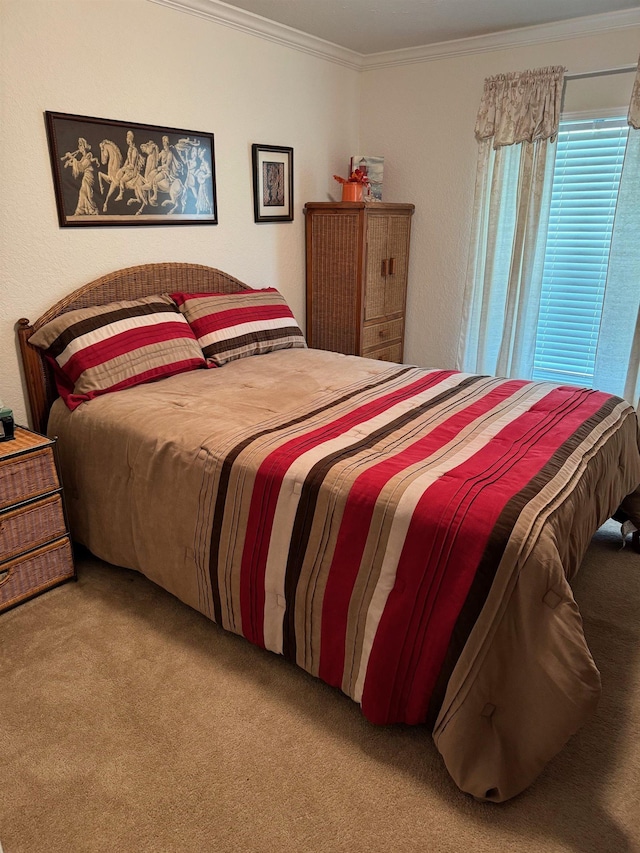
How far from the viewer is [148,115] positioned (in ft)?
9.25

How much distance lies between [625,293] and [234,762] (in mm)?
3060

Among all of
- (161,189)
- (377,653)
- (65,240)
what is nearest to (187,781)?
(377,653)

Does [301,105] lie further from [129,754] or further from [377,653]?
[129,754]

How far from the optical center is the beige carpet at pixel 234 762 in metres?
1.41

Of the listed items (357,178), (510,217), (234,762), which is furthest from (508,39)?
(234,762)

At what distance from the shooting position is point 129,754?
63.9 inches

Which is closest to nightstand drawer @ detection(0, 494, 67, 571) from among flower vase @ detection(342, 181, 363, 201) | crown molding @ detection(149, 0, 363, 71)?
crown molding @ detection(149, 0, 363, 71)

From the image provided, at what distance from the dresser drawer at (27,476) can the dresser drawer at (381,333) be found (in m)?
2.09

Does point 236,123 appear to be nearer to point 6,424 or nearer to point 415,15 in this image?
point 415,15

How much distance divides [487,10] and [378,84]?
104 cm

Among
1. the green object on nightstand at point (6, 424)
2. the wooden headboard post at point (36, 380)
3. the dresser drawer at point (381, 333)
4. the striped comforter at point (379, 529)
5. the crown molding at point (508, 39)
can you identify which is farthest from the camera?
the dresser drawer at point (381, 333)

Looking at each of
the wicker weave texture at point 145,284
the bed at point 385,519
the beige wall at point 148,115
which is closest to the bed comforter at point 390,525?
the bed at point 385,519

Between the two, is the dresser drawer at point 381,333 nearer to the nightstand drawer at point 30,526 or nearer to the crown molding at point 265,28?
the crown molding at point 265,28

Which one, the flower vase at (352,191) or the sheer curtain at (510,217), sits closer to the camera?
the sheer curtain at (510,217)
